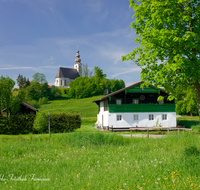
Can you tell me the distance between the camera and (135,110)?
106ft

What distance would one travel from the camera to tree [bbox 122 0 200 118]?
26.0ft

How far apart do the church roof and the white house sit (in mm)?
100415

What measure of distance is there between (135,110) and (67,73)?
105 meters

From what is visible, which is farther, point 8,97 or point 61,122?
point 61,122

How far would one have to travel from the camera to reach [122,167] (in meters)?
7.27

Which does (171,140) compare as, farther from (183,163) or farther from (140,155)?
(183,163)

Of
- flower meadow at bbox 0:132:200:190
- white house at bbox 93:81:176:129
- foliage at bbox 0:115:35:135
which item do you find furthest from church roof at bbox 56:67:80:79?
flower meadow at bbox 0:132:200:190

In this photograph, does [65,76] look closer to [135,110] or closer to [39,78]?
[39,78]

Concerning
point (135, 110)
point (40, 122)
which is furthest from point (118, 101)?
point (40, 122)

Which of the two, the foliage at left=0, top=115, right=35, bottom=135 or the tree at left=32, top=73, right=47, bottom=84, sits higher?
the tree at left=32, top=73, right=47, bottom=84

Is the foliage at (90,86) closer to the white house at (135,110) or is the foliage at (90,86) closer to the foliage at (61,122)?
the white house at (135,110)

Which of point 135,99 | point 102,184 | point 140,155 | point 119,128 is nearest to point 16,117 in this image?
point 119,128

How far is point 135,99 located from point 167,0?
84.4 feet

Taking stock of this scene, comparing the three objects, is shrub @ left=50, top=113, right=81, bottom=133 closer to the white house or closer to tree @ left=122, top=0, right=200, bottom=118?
the white house
